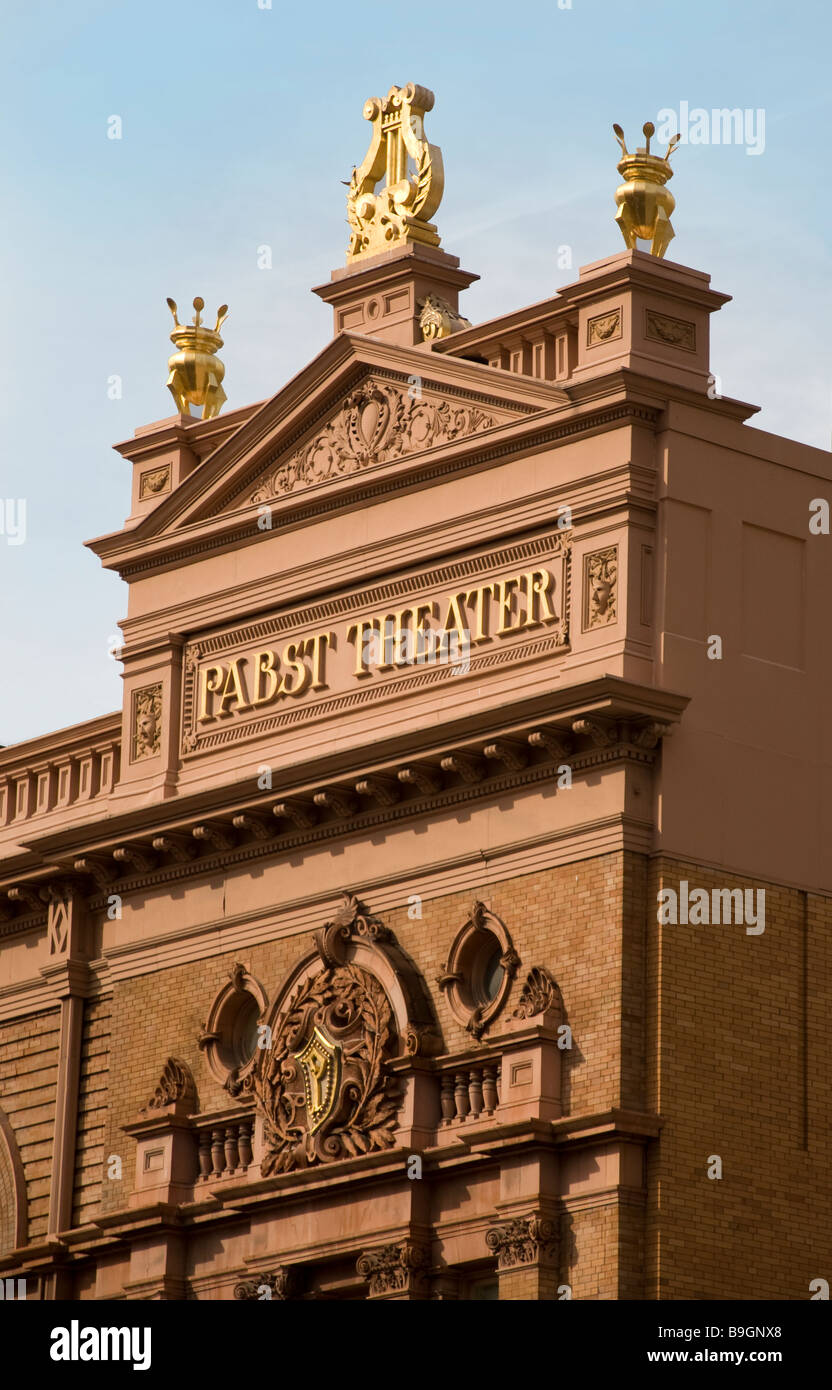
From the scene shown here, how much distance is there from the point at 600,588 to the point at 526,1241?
5623mm

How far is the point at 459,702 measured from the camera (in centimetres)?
3456

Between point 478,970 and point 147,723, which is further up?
point 147,723

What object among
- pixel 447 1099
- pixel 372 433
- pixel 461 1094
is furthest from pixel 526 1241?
pixel 372 433

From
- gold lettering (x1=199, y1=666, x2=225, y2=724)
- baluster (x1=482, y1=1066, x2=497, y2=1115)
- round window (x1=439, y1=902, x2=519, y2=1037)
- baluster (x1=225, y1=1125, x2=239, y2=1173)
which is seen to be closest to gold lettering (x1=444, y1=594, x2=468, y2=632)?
round window (x1=439, y1=902, x2=519, y2=1037)

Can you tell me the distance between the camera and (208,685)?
3744cm

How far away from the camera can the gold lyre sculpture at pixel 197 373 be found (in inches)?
1548

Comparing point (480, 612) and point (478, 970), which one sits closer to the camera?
point (478, 970)

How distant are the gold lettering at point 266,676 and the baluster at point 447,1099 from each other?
4.57 m

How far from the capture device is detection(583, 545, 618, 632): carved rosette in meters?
33.5

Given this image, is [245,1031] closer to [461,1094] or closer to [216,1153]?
[216,1153]

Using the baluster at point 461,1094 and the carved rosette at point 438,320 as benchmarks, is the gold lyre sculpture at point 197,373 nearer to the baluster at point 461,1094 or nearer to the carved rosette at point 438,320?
the carved rosette at point 438,320

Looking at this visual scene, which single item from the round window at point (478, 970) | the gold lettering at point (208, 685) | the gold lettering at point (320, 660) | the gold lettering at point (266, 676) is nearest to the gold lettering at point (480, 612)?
the gold lettering at point (320, 660)
